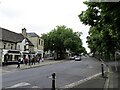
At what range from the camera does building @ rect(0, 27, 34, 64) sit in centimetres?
5197

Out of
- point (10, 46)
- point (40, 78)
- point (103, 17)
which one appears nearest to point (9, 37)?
point (10, 46)

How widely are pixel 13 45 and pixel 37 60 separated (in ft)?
23.7

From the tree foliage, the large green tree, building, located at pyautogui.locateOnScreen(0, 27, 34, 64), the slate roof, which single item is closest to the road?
the tree foliage

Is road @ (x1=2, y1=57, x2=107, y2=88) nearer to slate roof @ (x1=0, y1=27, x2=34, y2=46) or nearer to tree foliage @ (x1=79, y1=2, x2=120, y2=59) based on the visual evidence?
tree foliage @ (x1=79, y1=2, x2=120, y2=59)

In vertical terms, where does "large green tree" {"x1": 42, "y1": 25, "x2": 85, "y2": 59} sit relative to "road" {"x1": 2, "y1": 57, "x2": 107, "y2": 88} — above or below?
above

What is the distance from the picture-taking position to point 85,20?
52.3 ft

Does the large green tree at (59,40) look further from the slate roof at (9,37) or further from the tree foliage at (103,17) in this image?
the tree foliage at (103,17)

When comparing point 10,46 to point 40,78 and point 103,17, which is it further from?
point 103,17

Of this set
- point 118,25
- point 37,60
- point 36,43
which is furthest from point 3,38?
point 118,25

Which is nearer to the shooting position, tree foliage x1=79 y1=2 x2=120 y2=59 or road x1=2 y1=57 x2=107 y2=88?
tree foliage x1=79 y1=2 x2=120 y2=59

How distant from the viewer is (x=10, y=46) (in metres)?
55.7

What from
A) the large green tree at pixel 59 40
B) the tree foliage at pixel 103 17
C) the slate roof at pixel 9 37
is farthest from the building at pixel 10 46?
the tree foliage at pixel 103 17

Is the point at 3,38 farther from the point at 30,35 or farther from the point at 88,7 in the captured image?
the point at 88,7

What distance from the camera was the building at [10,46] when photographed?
170 ft
